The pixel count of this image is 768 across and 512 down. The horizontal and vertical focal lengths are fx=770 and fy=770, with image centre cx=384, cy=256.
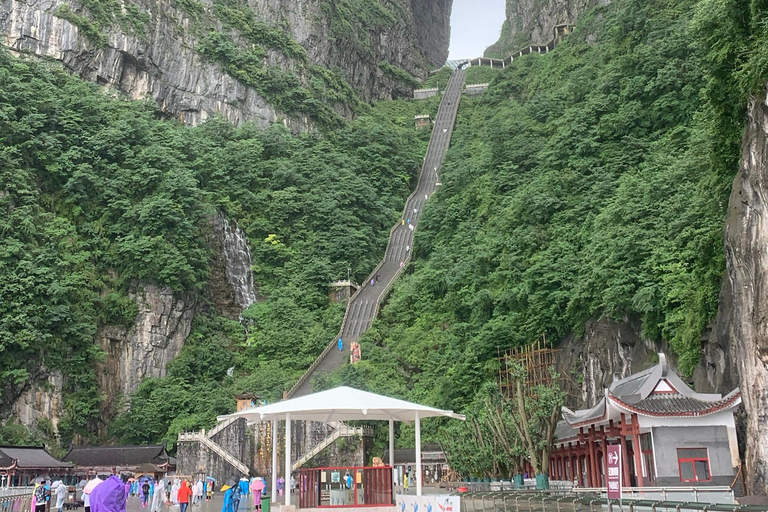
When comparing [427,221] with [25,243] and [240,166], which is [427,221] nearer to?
[240,166]

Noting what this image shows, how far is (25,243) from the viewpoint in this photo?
3803 centimetres

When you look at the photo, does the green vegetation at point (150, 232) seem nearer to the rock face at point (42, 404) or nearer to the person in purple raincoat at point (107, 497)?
the rock face at point (42, 404)

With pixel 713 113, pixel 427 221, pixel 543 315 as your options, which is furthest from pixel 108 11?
pixel 713 113

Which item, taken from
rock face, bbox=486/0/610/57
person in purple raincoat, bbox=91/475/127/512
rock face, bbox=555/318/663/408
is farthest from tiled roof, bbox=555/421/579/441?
rock face, bbox=486/0/610/57

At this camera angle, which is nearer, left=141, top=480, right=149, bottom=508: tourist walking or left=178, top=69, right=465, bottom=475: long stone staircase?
left=141, top=480, right=149, bottom=508: tourist walking

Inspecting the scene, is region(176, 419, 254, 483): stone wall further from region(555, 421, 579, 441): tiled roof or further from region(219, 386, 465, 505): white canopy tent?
region(219, 386, 465, 505): white canopy tent

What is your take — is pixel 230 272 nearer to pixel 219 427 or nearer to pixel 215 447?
pixel 219 427

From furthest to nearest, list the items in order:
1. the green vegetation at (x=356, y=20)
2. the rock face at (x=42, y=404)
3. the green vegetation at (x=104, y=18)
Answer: the green vegetation at (x=356, y=20), the green vegetation at (x=104, y=18), the rock face at (x=42, y=404)

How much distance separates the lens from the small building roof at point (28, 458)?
27.5m

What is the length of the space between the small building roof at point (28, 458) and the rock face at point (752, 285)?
24.0 metres

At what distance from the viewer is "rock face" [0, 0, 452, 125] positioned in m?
48.8

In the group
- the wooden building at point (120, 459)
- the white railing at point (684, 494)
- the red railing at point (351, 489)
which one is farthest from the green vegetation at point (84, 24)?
the white railing at point (684, 494)

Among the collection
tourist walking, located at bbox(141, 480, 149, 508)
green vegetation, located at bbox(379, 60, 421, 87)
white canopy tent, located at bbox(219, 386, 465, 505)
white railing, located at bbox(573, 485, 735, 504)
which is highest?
green vegetation, located at bbox(379, 60, 421, 87)

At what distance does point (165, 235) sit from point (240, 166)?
9207 millimetres
